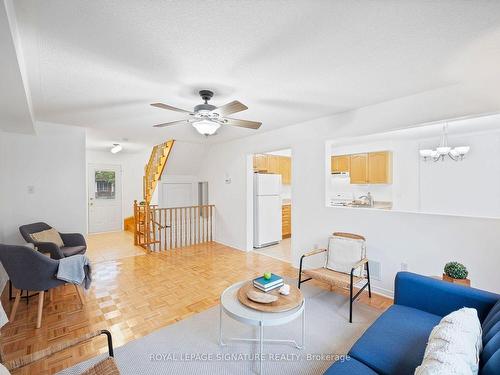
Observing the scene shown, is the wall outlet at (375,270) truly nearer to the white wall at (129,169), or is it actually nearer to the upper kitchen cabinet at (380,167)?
the upper kitchen cabinet at (380,167)

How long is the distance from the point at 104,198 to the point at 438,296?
25.3 feet

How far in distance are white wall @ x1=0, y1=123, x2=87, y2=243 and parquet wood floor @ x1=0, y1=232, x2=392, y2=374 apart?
40.1 inches

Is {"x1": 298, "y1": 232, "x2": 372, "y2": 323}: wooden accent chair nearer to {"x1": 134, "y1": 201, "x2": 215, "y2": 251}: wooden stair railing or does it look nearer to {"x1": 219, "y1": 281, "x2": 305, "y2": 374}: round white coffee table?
{"x1": 219, "y1": 281, "x2": 305, "y2": 374}: round white coffee table

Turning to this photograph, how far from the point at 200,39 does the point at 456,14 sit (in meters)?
1.58

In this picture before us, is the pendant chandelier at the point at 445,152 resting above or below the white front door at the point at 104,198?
above

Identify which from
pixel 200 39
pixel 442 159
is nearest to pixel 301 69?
pixel 200 39

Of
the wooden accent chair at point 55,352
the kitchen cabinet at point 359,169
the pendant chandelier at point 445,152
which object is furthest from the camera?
the kitchen cabinet at point 359,169

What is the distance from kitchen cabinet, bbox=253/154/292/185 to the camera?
557 centimetres

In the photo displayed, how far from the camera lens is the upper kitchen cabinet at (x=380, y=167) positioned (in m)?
5.00

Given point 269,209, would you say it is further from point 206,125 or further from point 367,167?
point 206,125

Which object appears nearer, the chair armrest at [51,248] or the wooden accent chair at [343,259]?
the wooden accent chair at [343,259]

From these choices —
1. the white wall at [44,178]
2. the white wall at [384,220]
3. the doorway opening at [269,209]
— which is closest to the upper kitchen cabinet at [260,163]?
the doorway opening at [269,209]

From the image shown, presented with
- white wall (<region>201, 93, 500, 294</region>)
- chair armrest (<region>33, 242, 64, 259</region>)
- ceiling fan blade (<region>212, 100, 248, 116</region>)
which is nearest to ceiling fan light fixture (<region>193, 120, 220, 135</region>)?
ceiling fan blade (<region>212, 100, 248, 116</region>)

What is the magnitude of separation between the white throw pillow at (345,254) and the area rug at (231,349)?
0.50 meters
